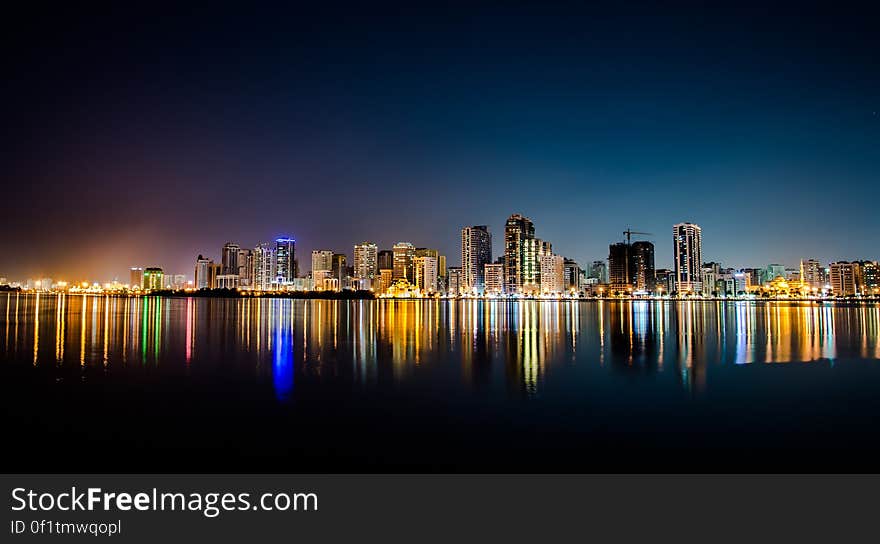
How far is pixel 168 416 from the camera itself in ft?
39.8

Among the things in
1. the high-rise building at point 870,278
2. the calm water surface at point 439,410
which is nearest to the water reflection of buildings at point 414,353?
the calm water surface at point 439,410

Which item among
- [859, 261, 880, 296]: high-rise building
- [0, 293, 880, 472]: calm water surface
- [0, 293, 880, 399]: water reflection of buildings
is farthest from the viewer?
[859, 261, 880, 296]: high-rise building

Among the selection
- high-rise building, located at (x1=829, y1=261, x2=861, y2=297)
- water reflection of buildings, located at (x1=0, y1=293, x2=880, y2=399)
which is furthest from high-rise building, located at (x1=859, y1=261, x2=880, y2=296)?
water reflection of buildings, located at (x1=0, y1=293, x2=880, y2=399)

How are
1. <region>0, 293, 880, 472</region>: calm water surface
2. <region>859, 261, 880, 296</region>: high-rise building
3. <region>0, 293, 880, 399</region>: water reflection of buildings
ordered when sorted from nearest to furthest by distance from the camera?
<region>0, 293, 880, 472</region>: calm water surface → <region>0, 293, 880, 399</region>: water reflection of buildings → <region>859, 261, 880, 296</region>: high-rise building

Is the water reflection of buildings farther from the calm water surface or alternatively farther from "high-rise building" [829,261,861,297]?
"high-rise building" [829,261,861,297]

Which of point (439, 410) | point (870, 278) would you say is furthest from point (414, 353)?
point (870, 278)

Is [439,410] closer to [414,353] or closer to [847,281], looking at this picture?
[414,353]

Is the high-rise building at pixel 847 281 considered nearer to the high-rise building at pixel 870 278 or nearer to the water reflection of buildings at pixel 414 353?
the high-rise building at pixel 870 278

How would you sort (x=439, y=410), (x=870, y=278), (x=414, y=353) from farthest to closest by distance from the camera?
(x=870, y=278) → (x=414, y=353) → (x=439, y=410)
